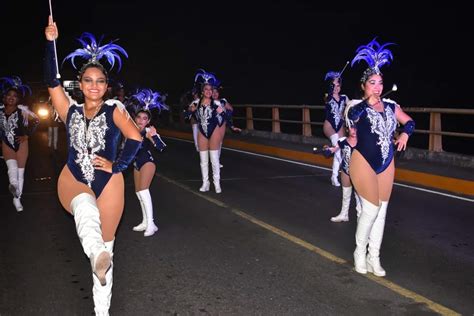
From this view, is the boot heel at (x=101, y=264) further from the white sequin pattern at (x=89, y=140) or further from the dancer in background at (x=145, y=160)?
the dancer in background at (x=145, y=160)

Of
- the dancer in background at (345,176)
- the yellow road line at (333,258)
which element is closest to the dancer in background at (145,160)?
the yellow road line at (333,258)

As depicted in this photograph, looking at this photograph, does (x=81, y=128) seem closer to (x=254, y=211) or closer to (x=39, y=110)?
(x=254, y=211)

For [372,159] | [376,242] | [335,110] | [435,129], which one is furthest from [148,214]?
[435,129]

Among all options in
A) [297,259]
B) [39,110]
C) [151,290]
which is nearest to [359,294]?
[297,259]

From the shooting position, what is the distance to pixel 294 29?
7812 cm

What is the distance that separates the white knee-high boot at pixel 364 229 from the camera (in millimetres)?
5551

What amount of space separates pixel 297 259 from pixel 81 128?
9.40 ft

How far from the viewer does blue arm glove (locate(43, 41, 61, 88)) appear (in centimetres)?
473

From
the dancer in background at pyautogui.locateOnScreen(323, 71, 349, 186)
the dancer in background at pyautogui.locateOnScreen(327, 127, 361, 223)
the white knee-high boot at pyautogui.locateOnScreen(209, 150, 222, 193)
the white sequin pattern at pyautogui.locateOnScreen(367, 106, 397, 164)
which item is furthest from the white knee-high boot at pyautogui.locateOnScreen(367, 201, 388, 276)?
the dancer in background at pyautogui.locateOnScreen(323, 71, 349, 186)

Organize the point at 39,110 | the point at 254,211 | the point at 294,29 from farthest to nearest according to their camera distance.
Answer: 1. the point at 294,29
2. the point at 39,110
3. the point at 254,211

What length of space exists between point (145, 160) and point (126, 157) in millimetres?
2968

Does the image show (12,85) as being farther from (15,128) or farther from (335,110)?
(335,110)

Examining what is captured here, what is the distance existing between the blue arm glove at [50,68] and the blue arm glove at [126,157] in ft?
2.80

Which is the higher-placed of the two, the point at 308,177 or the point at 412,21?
the point at 412,21
